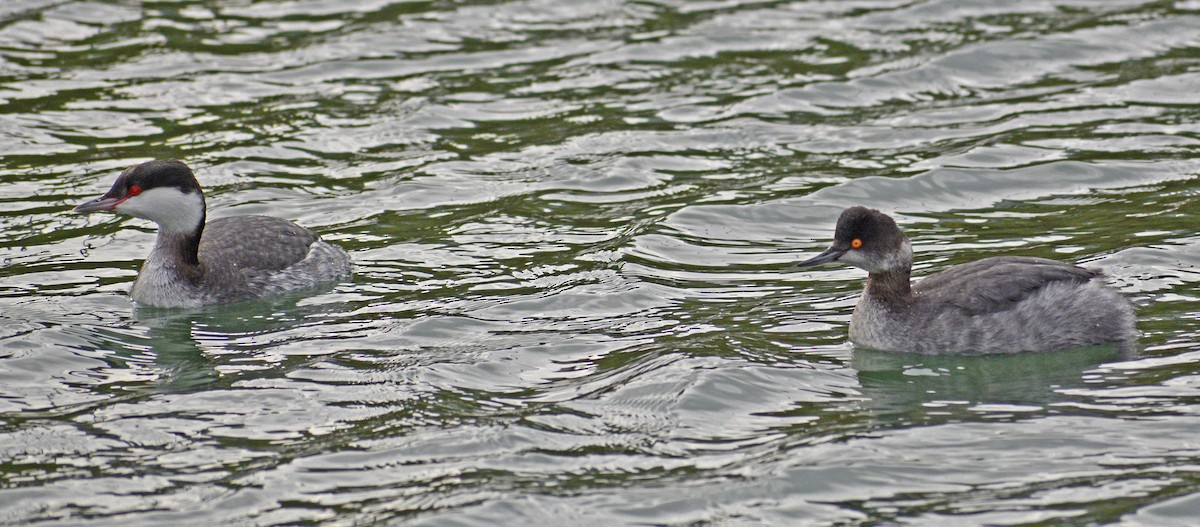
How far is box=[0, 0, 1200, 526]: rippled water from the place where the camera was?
25.6 ft

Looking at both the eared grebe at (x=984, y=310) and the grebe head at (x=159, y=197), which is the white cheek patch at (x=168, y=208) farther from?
the eared grebe at (x=984, y=310)

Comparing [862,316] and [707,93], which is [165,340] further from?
[707,93]

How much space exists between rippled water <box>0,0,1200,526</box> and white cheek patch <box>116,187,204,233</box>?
0.60m

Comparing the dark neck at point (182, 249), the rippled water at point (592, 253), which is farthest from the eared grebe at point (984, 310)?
the dark neck at point (182, 249)

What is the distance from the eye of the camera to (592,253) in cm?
1162

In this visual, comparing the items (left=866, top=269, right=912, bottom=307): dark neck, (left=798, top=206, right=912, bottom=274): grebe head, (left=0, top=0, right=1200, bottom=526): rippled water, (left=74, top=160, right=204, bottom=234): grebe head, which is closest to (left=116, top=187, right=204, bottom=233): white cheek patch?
(left=74, top=160, right=204, bottom=234): grebe head

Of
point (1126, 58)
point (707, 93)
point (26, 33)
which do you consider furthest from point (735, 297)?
point (26, 33)

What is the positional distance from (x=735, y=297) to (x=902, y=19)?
7742mm

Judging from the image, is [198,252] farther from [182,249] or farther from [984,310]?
[984,310]

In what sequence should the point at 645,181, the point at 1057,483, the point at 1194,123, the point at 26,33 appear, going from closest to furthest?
the point at 1057,483 < the point at 645,181 < the point at 1194,123 < the point at 26,33

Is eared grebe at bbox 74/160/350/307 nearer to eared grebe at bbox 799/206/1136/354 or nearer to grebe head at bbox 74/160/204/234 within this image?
grebe head at bbox 74/160/204/234

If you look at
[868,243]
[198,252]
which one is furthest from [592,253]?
[198,252]

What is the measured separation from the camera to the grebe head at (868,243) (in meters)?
9.70

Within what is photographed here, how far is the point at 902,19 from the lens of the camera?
57.2 feet
